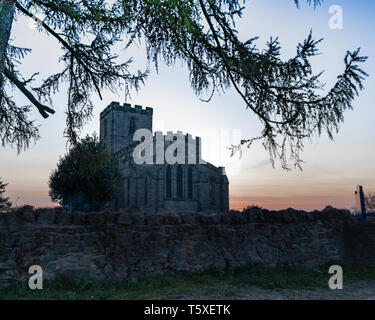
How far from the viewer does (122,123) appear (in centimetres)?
4003

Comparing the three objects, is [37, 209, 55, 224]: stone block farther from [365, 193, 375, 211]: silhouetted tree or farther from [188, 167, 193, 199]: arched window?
[365, 193, 375, 211]: silhouetted tree

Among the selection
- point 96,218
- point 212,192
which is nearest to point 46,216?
point 96,218

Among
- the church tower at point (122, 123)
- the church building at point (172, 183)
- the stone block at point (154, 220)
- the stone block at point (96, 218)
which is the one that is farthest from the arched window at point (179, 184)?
the stone block at point (96, 218)

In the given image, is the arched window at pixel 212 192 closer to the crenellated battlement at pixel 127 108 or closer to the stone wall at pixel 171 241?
the crenellated battlement at pixel 127 108

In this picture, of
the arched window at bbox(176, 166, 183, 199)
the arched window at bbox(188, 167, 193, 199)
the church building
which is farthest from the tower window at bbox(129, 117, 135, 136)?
Result: the arched window at bbox(188, 167, 193, 199)

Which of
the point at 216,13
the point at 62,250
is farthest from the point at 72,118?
the point at 216,13

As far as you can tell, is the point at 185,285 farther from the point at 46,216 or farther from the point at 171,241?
the point at 46,216

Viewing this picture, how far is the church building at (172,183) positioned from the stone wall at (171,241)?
67.4 feet

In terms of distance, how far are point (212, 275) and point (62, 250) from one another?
3661 millimetres

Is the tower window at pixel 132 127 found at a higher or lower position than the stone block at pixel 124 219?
higher

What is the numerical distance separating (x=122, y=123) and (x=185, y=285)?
1386 inches

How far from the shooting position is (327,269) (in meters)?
8.76

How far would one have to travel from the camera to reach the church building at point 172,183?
3066cm
